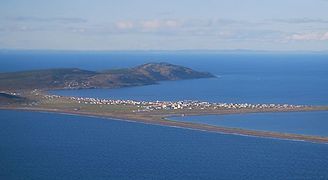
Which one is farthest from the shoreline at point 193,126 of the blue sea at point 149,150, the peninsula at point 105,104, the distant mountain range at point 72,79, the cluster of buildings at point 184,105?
the distant mountain range at point 72,79

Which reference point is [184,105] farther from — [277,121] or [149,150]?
[149,150]

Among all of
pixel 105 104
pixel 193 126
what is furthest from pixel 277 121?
pixel 105 104

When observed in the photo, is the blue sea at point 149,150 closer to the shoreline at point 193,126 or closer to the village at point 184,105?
the shoreline at point 193,126

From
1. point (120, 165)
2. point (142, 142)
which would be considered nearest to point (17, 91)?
point (142, 142)

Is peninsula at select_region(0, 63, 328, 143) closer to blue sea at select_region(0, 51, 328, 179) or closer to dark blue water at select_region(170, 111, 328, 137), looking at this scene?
dark blue water at select_region(170, 111, 328, 137)

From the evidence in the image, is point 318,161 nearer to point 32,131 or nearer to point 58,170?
point 58,170
